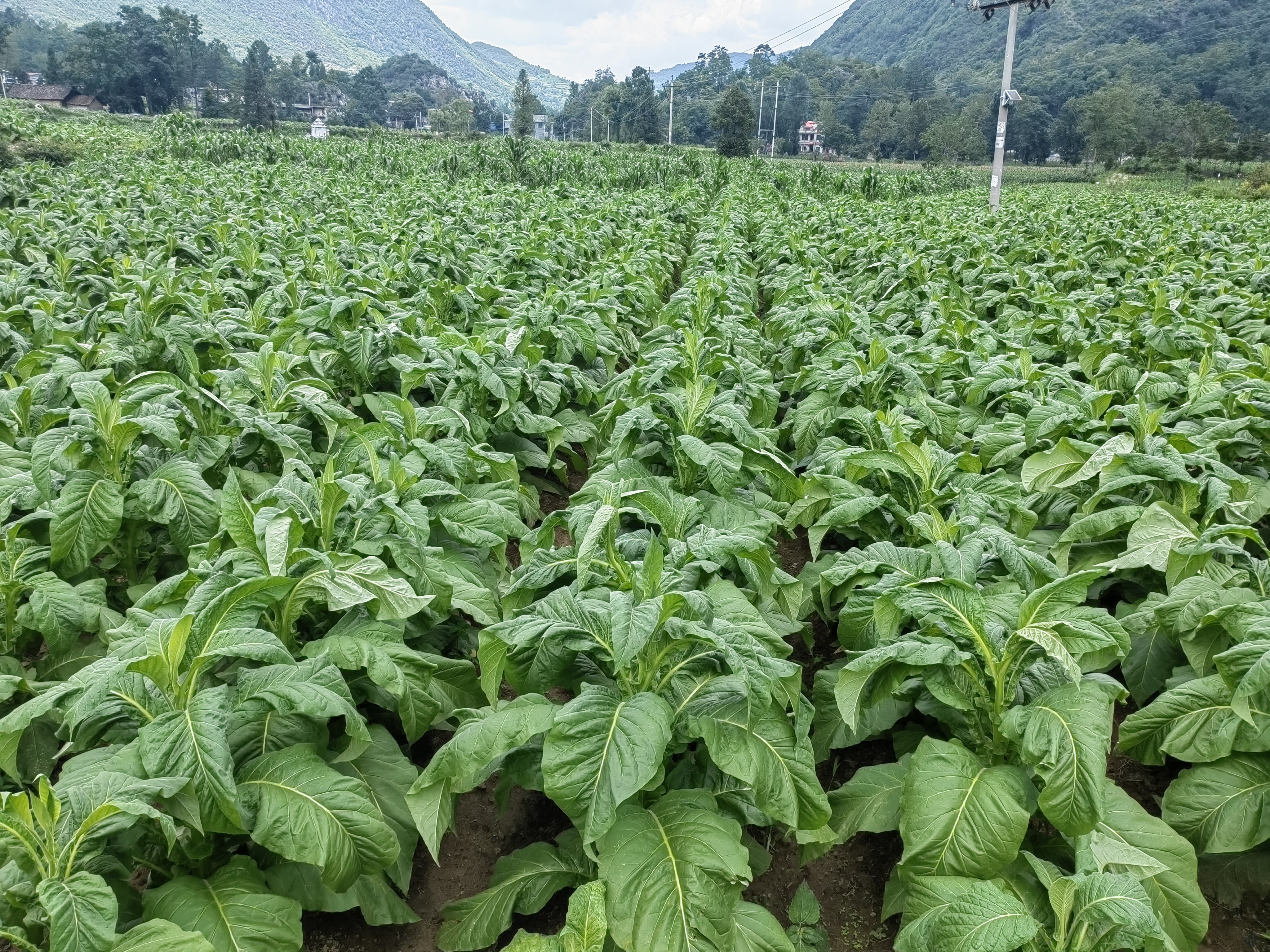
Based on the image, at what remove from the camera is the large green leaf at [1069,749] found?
2178mm

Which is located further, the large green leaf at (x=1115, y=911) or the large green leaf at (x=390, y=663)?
the large green leaf at (x=390, y=663)

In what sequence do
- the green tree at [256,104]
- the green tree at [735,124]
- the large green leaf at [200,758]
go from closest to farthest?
the large green leaf at [200,758] → the green tree at [735,124] → the green tree at [256,104]

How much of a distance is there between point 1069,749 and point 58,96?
311 ft

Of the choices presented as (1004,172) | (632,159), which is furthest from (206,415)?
(1004,172)

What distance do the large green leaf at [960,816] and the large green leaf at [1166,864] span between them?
244 millimetres

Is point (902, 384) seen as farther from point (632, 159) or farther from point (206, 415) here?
point (632, 159)

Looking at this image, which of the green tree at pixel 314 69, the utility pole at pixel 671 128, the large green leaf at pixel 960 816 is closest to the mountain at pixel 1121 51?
the utility pole at pixel 671 128

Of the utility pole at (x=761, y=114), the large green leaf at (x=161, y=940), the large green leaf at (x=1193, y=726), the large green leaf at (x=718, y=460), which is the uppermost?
the utility pole at (x=761, y=114)

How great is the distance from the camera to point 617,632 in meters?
2.19

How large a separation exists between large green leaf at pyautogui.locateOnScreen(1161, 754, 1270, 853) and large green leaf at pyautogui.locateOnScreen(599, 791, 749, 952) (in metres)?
1.50

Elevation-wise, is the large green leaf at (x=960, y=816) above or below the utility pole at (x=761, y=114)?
below

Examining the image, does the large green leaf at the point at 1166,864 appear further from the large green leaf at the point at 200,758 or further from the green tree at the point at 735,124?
the green tree at the point at 735,124

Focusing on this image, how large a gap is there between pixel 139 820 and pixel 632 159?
35.8 meters

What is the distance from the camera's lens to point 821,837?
8.20 ft
